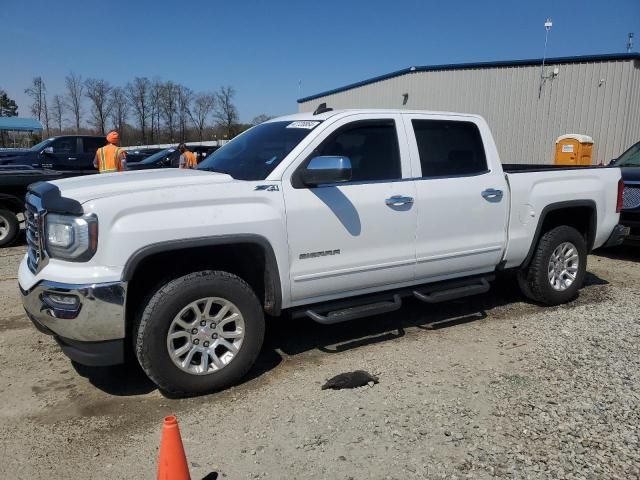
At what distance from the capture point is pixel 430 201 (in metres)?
4.53

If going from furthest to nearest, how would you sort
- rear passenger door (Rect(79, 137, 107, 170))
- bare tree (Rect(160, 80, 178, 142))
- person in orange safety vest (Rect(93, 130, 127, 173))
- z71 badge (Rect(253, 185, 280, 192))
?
bare tree (Rect(160, 80, 178, 142)) < rear passenger door (Rect(79, 137, 107, 170)) < person in orange safety vest (Rect(93, 130, 127, 173)) < z71 badge (Rect(253, 185, 280, 192))

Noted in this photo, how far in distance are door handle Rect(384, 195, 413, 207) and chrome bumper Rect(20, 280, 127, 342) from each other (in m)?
2.11

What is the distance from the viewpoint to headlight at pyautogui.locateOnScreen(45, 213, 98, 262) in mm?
3238

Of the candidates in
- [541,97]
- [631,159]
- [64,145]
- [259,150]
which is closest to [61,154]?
[64,145]

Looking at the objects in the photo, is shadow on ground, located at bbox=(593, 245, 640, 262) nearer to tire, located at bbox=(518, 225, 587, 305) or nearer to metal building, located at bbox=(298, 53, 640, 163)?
tire, located at bbox=(518, 225, 587, 305)

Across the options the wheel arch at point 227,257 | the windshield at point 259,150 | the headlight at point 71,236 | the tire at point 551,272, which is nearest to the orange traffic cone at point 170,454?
the wheel arch at point 227,257

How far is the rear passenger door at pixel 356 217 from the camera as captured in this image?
155 inches

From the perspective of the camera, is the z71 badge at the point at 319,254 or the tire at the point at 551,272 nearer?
the z71 badge at the point at 319,254

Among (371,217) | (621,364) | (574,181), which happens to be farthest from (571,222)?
(371,217)

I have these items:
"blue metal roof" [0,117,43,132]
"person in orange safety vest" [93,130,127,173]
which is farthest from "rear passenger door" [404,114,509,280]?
"blue metal roof" [0,117,43,132]

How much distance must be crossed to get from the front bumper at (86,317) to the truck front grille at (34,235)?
0.21 m

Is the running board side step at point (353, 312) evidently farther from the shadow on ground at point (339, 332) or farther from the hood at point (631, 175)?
the hood at point (631, 175)

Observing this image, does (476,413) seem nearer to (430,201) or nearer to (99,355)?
(430,201)

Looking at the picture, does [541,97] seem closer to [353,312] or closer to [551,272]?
[551,272]
